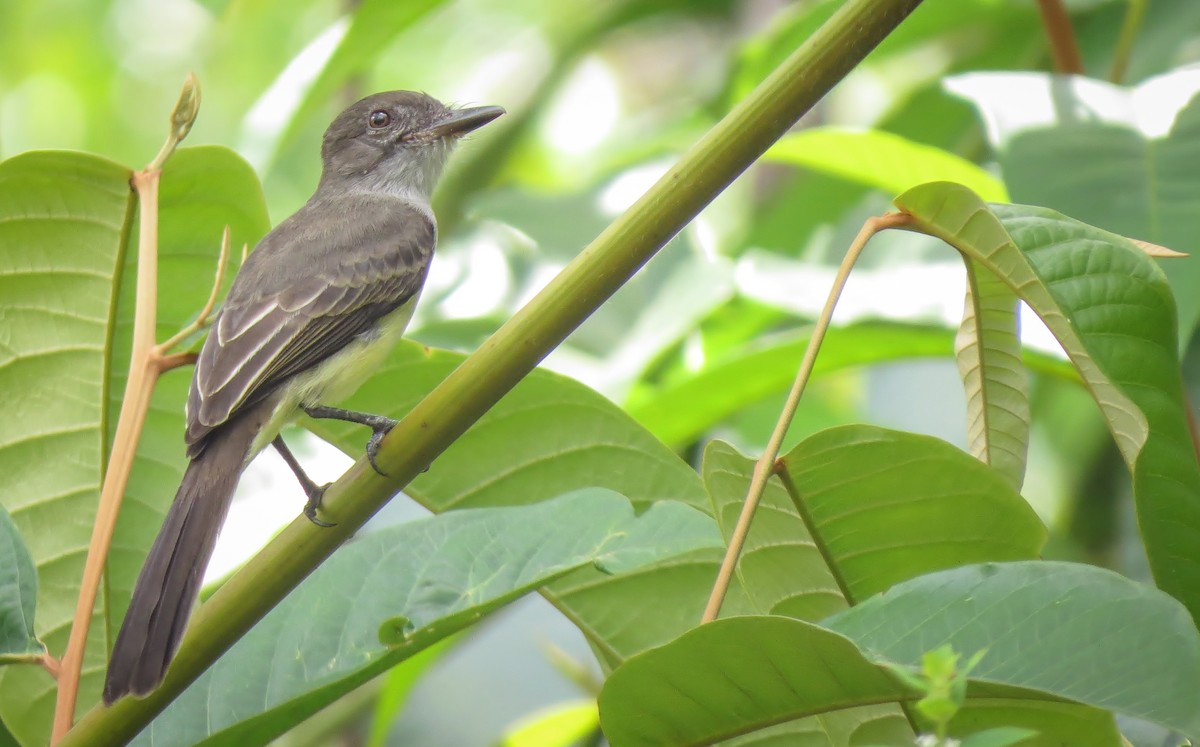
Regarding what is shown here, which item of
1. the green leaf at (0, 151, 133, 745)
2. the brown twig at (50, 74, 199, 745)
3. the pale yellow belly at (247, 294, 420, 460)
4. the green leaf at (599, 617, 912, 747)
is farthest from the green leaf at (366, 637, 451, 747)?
the green leaf at (599, 617, 912, 747)

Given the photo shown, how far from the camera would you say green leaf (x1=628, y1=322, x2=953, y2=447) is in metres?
2.80

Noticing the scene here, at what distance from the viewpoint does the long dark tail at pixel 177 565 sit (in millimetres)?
1756

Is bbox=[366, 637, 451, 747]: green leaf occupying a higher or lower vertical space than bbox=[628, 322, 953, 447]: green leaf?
lower

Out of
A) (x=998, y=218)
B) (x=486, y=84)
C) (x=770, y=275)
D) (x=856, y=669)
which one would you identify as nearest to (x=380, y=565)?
(x=856, y=669)

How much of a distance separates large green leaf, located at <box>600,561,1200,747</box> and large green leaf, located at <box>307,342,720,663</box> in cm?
48

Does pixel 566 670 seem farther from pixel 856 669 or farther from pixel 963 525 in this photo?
pixel 856 669

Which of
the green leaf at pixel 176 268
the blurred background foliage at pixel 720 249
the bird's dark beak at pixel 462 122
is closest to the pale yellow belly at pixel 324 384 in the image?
the green leaf at pixel 176 268

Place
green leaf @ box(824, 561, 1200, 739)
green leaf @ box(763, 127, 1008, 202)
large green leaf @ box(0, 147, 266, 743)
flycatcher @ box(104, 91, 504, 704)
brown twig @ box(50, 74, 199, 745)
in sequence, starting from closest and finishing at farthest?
green leaf @ box(824, 561, 1200, 739) < brown twig @ box(50, 74, 199, 745) < flycatcher @ box(104, 91, 504, 704) < large green leaf @ box(0, 147, 266, 743) < green leaf @ box(763, 127, 1008, 202)

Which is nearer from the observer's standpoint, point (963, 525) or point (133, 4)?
point (963, 525)

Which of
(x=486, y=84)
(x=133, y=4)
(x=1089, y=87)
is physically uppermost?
(x=133, y=4)

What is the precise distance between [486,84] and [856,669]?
5.07m

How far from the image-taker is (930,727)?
5.77ft

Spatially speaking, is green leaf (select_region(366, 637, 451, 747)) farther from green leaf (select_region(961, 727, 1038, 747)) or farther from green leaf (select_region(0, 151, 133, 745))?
green leaf (select_region(961, 727, 1038, 747))

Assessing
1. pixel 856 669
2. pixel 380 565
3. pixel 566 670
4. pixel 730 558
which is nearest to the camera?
pixel 856 669
